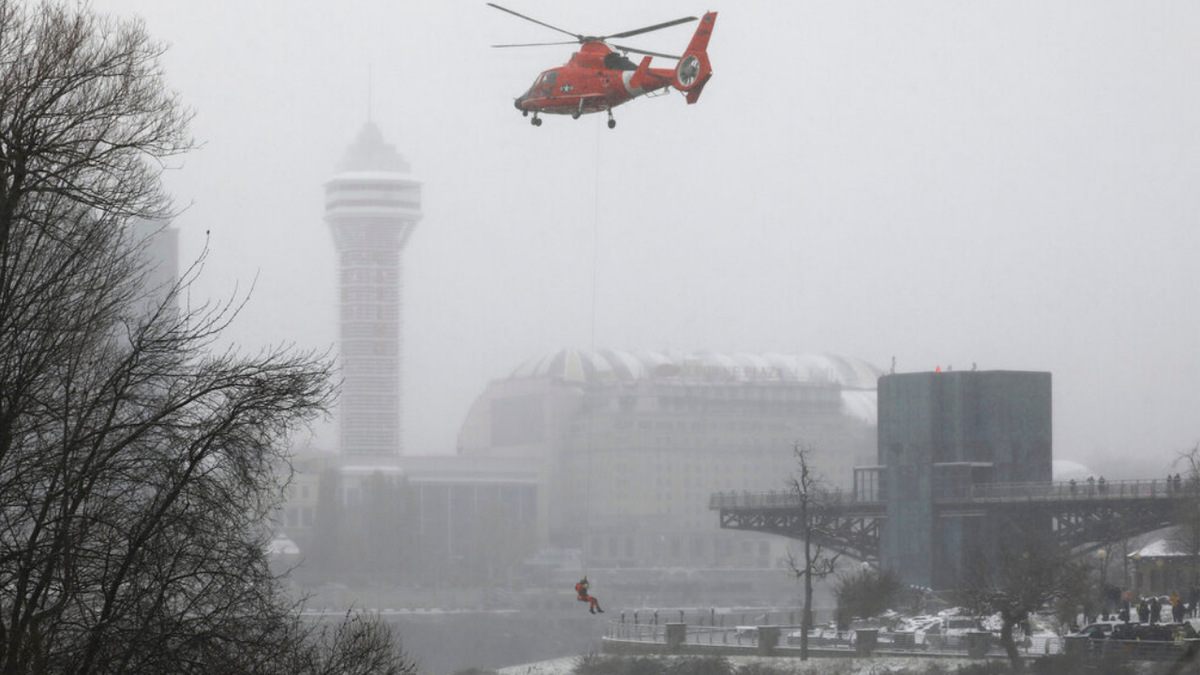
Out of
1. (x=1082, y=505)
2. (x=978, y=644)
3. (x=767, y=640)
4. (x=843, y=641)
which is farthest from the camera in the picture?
(x=1082, y=505)

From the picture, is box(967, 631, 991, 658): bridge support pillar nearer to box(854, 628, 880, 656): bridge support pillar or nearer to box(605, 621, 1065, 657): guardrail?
box(605, 621, 1065, 657): guardrail

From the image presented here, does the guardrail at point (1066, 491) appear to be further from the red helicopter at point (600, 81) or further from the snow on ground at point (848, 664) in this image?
the red helicopter at point (600, 81)

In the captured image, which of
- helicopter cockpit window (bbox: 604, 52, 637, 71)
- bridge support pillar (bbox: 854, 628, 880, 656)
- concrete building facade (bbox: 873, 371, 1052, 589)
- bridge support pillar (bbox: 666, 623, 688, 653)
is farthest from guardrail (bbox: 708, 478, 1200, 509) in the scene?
helicopter cockpit window (bbox: 604, 52, 637, 71)

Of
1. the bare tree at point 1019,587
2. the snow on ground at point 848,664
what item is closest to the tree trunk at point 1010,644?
the bare tree at point 1019,587

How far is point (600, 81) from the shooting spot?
51.0 meters

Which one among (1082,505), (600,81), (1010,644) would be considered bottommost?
(1010,644)

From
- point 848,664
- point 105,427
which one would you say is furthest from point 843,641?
point 105,427

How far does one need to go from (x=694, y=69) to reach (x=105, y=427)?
111ft

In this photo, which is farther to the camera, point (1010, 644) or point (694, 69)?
point (1010, 644)

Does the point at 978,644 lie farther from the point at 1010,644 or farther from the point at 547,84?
the point at 547,84

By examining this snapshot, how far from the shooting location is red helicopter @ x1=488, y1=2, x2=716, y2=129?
51.0 metres

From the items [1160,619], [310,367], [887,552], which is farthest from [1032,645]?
[310,367]

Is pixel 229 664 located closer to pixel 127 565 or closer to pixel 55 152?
pixel 127 565

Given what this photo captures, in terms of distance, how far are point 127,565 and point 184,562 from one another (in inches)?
27.9
